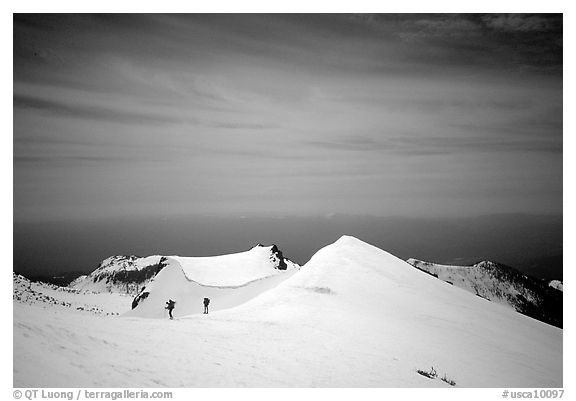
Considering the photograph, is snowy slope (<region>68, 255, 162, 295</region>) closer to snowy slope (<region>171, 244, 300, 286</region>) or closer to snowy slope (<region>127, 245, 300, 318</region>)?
snowy slope (<region>171, 244, 300, 286</region>)

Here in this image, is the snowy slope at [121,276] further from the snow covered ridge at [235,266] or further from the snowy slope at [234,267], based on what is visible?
the snowy slope at [234,267]

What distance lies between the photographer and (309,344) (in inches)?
532

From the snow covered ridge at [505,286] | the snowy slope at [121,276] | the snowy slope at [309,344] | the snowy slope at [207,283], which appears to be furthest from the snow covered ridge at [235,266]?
the snowy slope at [121,276]

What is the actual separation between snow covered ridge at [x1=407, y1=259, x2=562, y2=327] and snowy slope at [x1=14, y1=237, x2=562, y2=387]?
9339 cm

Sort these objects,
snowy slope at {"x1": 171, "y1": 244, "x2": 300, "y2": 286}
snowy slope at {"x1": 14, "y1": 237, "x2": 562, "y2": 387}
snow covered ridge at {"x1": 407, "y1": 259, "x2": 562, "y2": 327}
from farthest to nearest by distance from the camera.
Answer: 1. snow covered ridge at {"x1": 407, "y1": 259, "x2": 562, "y2": 327}
2. snowy slope at {"x1": 171, "y1": 244, "x2": 300, "y2": 286}
3. snowy slope at {"x1": 14, "y1": 237, "x2": 562, "y2": 387}

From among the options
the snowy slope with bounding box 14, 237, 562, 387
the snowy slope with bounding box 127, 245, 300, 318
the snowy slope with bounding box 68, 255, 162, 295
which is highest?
the snowy slope with bounding box 14, 237, 562, 387

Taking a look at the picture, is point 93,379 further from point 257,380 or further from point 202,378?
point 257,380

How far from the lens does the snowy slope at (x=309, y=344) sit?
33.7 feet

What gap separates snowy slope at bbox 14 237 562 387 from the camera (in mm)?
10258

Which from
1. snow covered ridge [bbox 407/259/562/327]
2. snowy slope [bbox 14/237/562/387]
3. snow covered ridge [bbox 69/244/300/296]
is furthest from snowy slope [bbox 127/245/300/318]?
snow covered ridge [bbox 407/259/562/327]

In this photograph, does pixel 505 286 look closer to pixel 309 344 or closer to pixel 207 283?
pixel 207 283

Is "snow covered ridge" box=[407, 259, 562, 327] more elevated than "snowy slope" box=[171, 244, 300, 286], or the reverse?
"snowy slope" box=[171, 244, 300, 286]

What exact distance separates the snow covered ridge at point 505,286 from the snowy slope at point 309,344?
93.4 metres

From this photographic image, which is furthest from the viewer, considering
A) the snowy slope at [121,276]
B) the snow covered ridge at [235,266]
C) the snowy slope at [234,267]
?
the snowy slope at [121,276]
